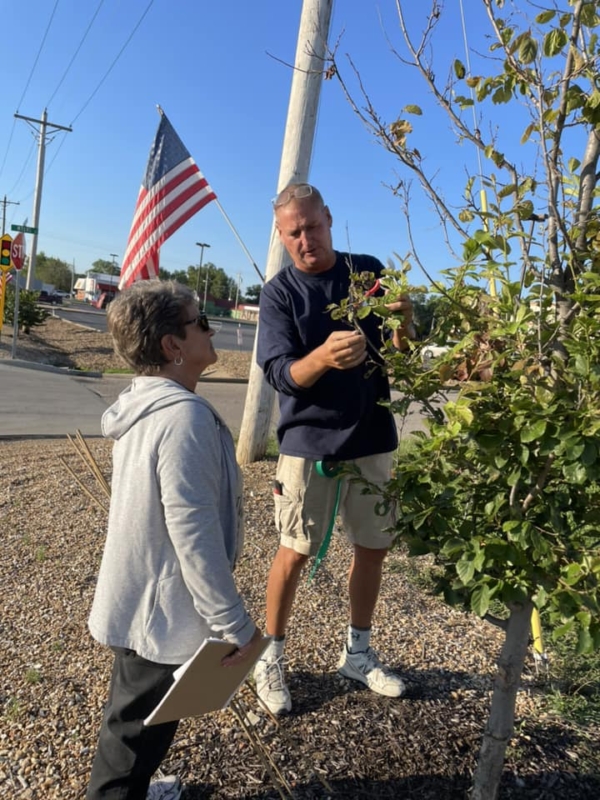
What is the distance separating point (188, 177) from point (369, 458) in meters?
4.57

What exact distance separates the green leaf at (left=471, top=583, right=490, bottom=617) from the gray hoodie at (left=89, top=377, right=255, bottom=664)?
58 centimetres

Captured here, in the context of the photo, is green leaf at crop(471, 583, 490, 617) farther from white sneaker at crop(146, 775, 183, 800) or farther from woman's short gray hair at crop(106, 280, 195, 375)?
white sneaker at crop(146, 775, 183, 800)

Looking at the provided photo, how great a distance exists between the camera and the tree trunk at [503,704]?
5.73 ft

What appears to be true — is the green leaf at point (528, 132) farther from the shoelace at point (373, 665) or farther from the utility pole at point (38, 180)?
the utility pole at point (38, 180)

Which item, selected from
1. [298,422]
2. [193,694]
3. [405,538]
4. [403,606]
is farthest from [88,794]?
[403,606]

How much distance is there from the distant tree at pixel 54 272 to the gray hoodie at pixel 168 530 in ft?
310

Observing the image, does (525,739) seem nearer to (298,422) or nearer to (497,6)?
(298,422)

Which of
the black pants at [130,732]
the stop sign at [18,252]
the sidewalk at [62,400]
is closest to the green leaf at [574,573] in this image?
the black pants at [130,732]

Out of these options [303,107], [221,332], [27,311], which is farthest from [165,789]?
[221,332]

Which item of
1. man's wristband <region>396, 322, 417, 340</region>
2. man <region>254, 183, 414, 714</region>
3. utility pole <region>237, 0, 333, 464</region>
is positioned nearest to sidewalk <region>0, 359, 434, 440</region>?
utility pole <region>237, 0, 333, 464</region>

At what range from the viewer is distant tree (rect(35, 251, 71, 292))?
90.6 m

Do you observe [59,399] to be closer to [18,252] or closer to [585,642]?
[18,252]

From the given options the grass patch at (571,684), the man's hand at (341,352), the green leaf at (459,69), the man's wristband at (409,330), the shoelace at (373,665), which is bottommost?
the shoelace at (373,665)

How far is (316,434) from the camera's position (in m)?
2.44
